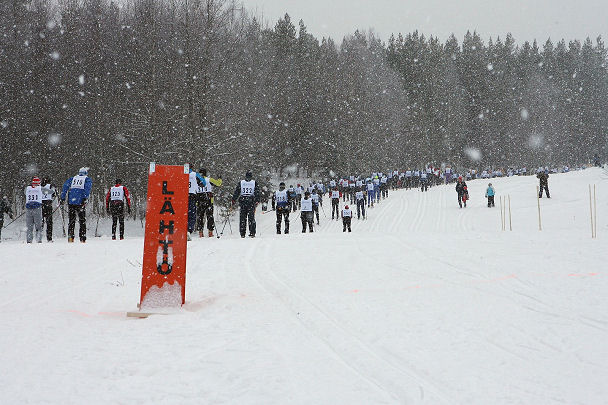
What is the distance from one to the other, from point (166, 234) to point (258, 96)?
3975 centimetres

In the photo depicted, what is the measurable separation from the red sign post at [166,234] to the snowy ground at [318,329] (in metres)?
0.41

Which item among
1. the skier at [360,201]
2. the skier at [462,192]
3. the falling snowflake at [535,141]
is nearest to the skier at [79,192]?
the skier at [360,201]

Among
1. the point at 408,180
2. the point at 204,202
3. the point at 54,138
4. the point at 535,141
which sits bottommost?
the point at 204,202

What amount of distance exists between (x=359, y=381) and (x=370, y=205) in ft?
99.4

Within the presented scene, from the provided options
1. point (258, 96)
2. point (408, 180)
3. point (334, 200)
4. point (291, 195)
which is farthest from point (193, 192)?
point (408, 180)

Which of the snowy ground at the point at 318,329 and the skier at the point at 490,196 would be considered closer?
the snowy ground at the point at 318,329

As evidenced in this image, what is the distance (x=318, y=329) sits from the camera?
190 inches

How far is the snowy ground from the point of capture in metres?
3.40

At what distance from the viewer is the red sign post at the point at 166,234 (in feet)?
18.9

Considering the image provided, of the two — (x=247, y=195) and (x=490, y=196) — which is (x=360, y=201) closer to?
(x=490, y=196)

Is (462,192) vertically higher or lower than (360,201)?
higher

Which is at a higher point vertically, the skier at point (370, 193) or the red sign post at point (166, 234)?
the skier at point (370, 193)

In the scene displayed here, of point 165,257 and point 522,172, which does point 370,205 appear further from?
point 522,172

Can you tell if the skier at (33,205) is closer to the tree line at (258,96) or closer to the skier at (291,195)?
the tree line at (258,96)
